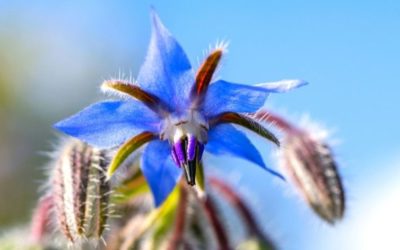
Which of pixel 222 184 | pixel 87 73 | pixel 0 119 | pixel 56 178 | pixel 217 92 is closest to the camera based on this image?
pixel 217 92

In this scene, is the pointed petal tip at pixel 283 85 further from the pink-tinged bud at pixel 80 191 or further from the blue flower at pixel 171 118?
the pink-tinged bud at pixel 80 191

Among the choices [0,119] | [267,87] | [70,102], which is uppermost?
[70,102]

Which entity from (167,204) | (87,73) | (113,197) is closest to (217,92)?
(113,197)

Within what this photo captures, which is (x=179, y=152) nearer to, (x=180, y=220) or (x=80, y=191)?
(x=80, y=191)

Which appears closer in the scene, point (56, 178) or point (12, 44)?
point (56, 178)

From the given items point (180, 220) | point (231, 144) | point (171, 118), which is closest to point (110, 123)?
point (171, 118)

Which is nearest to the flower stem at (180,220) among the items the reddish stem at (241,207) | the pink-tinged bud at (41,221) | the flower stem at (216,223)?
the flower stem at (216,223)

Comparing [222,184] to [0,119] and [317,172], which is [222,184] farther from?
[0,119]
